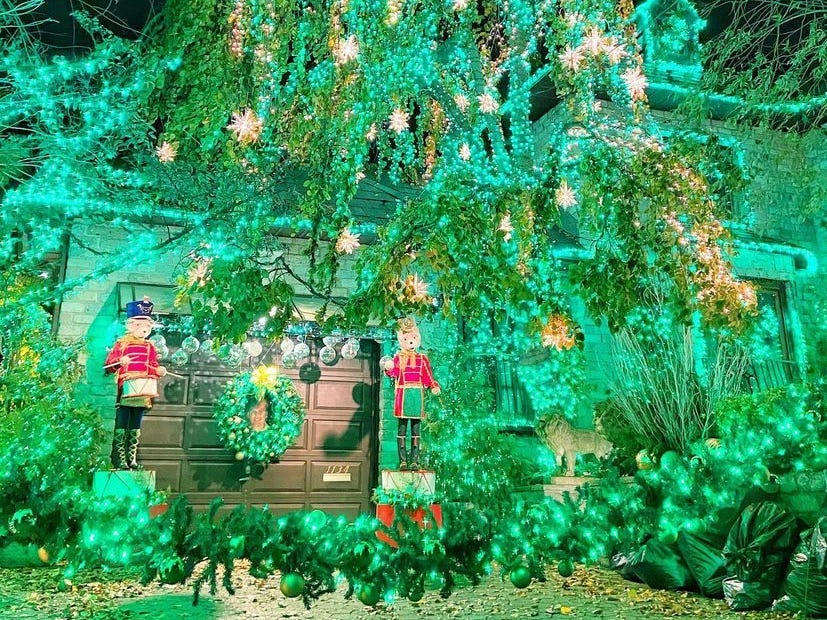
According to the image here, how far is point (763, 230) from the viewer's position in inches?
422

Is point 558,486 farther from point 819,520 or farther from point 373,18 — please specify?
point 373,18

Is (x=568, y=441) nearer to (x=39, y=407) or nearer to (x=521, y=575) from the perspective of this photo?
(x=521, y=575)

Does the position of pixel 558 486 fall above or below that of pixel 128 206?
below

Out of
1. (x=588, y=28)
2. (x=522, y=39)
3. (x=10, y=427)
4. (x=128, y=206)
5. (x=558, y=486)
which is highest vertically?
(x=522, y=39)

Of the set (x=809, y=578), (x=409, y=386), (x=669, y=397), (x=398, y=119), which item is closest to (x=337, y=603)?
(x=409, y=386)

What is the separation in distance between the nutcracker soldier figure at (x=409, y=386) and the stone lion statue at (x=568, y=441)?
1451 mm

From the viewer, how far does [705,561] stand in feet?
14.6

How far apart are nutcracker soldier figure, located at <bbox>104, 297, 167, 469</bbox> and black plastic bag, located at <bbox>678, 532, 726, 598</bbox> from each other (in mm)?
5263

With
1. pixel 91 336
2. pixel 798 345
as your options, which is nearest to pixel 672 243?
pixel 91 336

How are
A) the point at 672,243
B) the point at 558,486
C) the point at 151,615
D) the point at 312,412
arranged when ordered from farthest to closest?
the point at 312,412 → the point at 558,486 → the point at 151,615 → the point at 672,243

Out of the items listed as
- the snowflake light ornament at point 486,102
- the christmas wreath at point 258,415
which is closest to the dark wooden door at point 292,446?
the christmas wreath at point 258,415

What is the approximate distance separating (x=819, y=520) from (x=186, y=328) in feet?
21.9

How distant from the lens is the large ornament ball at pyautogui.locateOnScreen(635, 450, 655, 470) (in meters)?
5.54

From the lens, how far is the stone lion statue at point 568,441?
7.09 m
